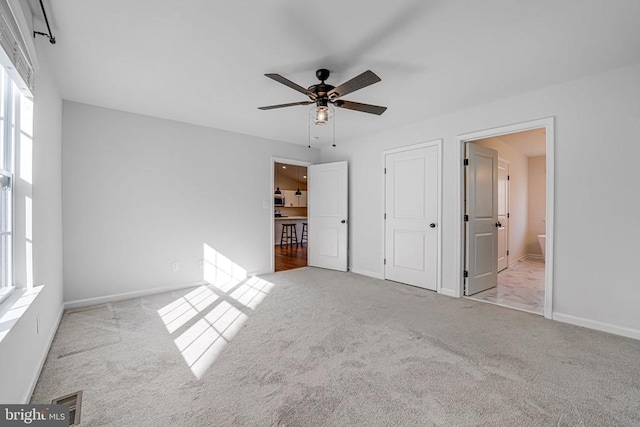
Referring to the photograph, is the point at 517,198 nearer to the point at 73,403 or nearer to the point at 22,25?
the point at 73,403

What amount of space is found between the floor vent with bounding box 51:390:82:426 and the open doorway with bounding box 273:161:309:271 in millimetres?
6811

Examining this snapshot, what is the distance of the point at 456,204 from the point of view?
3.79 meters

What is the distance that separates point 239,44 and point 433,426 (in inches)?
112

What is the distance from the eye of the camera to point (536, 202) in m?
6.64

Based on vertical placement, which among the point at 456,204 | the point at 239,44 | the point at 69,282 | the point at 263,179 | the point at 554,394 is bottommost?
the point at 554,394

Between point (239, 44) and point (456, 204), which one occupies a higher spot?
point (239, 44)

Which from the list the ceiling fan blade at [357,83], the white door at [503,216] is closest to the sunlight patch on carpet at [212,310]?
the ceiling fan blade at [357,83]

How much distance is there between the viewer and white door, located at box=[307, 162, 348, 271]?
524cm

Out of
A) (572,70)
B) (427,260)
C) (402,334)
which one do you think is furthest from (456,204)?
(402,334)

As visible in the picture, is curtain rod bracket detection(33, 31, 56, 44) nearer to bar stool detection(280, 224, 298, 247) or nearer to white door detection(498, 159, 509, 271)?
white door detection(498, 159, 509, 271)

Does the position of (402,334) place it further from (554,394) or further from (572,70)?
(572,70)

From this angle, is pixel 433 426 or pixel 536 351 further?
pixel 536 351

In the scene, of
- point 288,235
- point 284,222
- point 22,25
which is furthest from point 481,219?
point 288,235

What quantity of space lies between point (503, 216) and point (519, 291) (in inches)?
71.2
